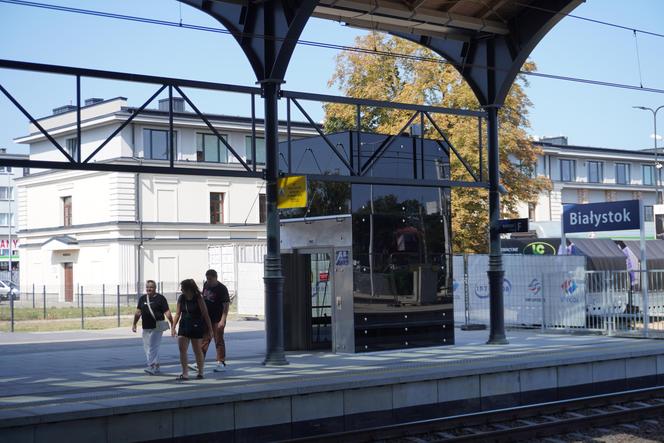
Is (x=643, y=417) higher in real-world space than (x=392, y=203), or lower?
lower

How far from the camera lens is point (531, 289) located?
2412 cm

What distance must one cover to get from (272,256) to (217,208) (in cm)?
4280

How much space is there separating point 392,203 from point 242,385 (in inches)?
246

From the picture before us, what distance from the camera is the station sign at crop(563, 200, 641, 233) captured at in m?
21.7

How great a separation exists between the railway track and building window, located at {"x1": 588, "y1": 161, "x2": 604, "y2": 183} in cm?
5967

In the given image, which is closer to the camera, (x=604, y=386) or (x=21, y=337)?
(x=604, y=386)

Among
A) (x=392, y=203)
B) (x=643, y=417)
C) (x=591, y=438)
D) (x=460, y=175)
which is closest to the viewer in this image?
(x=591, y=438)

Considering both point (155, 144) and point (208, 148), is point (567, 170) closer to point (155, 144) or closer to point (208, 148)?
point (208, 148)

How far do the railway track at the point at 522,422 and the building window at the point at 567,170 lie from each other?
56.2 metres

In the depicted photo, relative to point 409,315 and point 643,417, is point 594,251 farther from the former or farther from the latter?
point 643,417

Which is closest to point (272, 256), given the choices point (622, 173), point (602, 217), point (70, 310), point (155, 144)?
point (602, 217)

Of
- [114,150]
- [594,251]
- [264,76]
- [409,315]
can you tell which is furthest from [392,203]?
[114,150]

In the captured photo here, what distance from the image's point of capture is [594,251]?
30.2m

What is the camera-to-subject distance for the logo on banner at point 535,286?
2381cm
